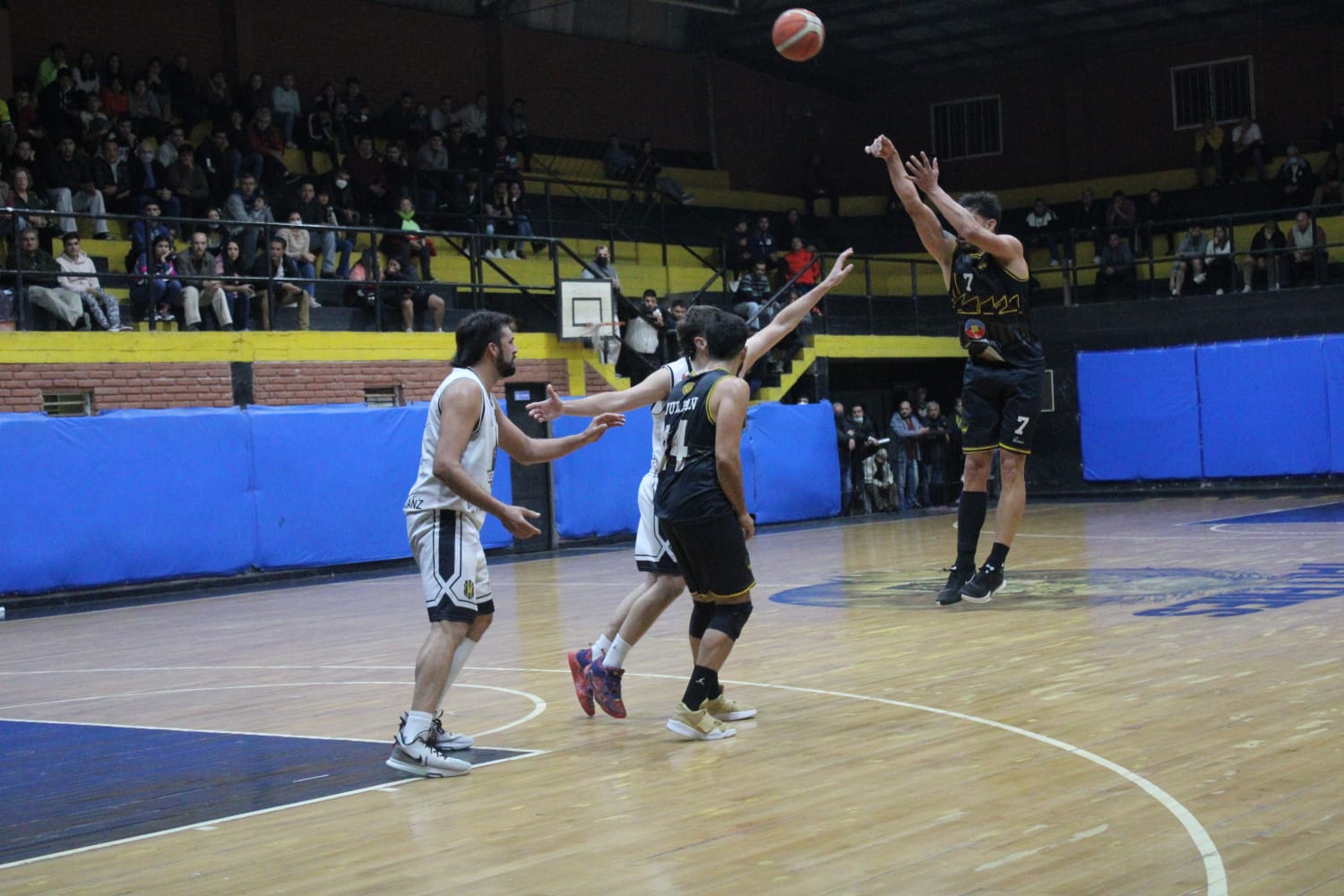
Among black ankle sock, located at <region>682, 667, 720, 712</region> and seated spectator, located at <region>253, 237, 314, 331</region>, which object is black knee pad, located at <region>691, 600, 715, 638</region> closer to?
black ankle sock, located at <region>682, 667, 720, 712</region>

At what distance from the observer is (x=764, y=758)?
5.94 meters

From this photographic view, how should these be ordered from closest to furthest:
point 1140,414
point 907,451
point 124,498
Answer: point 124,498, point 907,451, point 1140,414

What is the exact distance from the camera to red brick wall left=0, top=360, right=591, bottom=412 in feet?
52.5

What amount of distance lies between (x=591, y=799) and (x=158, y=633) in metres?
7.81

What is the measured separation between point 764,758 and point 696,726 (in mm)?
444

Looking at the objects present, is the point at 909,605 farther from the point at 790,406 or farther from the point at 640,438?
the point at 790,406

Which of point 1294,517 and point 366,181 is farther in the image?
point 366,181

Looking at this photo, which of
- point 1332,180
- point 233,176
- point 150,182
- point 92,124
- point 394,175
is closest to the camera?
point 150,182

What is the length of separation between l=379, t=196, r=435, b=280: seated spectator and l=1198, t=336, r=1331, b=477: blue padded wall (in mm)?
12021

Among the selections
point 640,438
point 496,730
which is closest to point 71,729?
point 496,730

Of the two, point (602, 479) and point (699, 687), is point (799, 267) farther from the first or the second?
point (699, 687)

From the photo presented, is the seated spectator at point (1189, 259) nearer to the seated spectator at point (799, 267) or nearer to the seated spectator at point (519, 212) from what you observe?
the seated spectator at point (799, 267)

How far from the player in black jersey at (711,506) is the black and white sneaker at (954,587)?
4.07 metres

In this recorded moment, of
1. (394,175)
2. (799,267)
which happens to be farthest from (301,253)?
(799,267)
